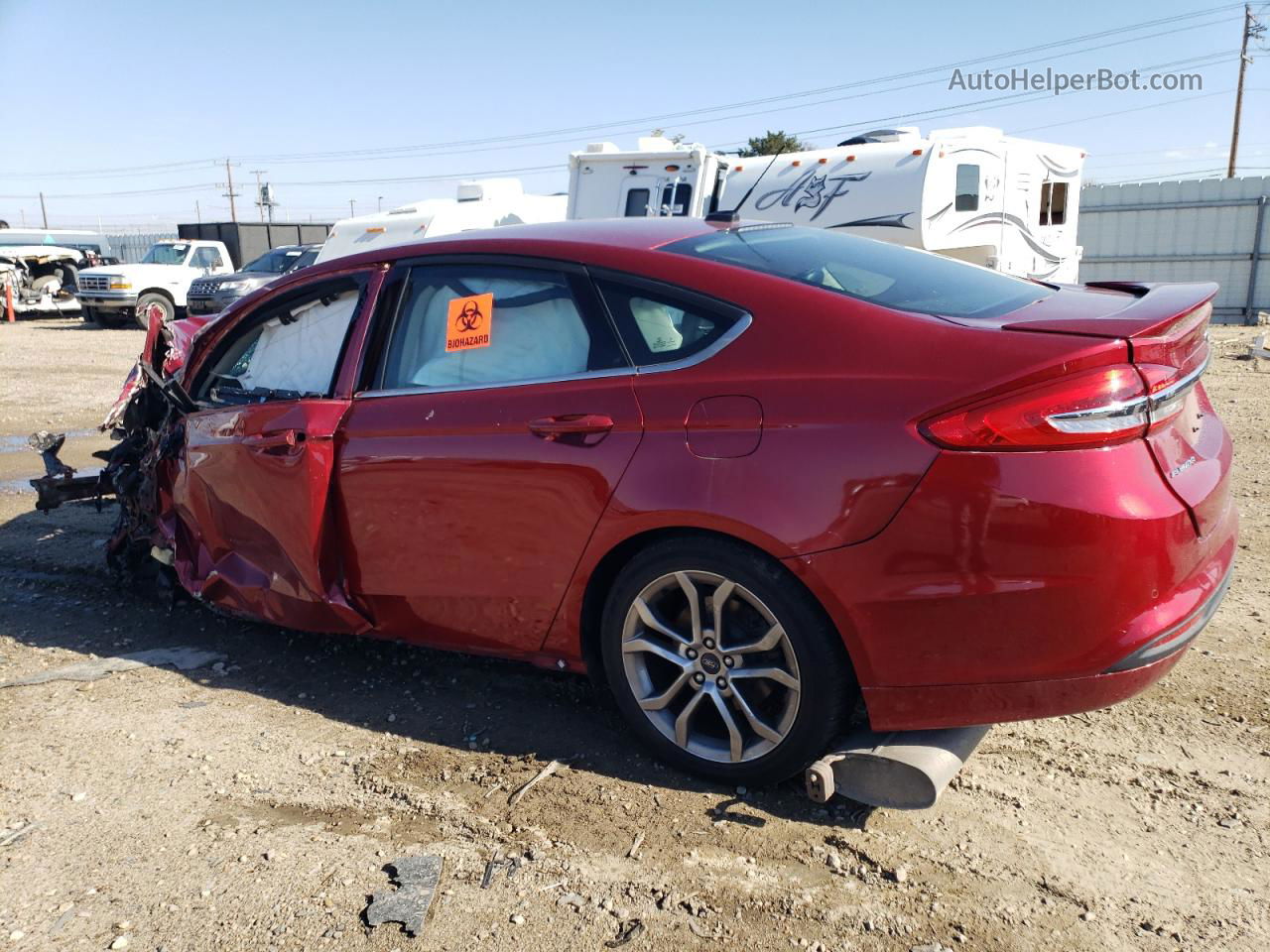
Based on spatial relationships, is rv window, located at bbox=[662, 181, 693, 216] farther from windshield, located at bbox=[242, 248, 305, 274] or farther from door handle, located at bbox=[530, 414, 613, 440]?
door handle, located at bbox=[530, 414, 613, 440]

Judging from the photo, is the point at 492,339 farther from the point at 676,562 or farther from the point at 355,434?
the point at 676,562

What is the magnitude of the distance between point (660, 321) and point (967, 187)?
1169 cm

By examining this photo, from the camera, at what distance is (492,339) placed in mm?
3492

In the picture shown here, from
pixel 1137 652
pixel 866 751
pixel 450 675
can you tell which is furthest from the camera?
pixel 450 675

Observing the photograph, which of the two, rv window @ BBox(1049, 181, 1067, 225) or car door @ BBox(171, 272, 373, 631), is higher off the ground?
rv window @ BBox(1049, 181, 1067, 225)

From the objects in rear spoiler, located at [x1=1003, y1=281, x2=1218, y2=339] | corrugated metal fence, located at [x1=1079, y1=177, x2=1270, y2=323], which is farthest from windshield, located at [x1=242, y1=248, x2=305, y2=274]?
rear spoiler, located at [x1=1003, y1=281, x2=1218, y2=339]

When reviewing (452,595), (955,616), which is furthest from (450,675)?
(955,616)

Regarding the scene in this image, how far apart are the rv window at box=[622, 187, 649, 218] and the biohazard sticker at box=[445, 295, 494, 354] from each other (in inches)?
463

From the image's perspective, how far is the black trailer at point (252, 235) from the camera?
35344 millimetres

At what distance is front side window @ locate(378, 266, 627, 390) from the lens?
10.8 feet

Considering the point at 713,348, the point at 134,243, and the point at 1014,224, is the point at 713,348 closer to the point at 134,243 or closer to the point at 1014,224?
the point at 1014,224

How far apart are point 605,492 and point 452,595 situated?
81 centimetres

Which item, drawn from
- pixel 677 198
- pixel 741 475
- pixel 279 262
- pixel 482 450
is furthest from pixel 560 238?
pixel 279 262

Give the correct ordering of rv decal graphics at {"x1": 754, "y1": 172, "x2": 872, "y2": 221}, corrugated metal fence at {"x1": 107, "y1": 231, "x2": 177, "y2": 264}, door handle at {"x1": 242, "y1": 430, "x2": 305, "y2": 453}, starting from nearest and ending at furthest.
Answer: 1. door handle at {"x1": 242, "y1": 430, "x2": 305, "y2": 453}
2. rv decal graphics at {"x1": 754, "y1": 172, "x2": 872, "y2": 221}
3. corrugated metal fence at {"x1": 107, "y1": 231, "x2": 177, "y2": 264}
